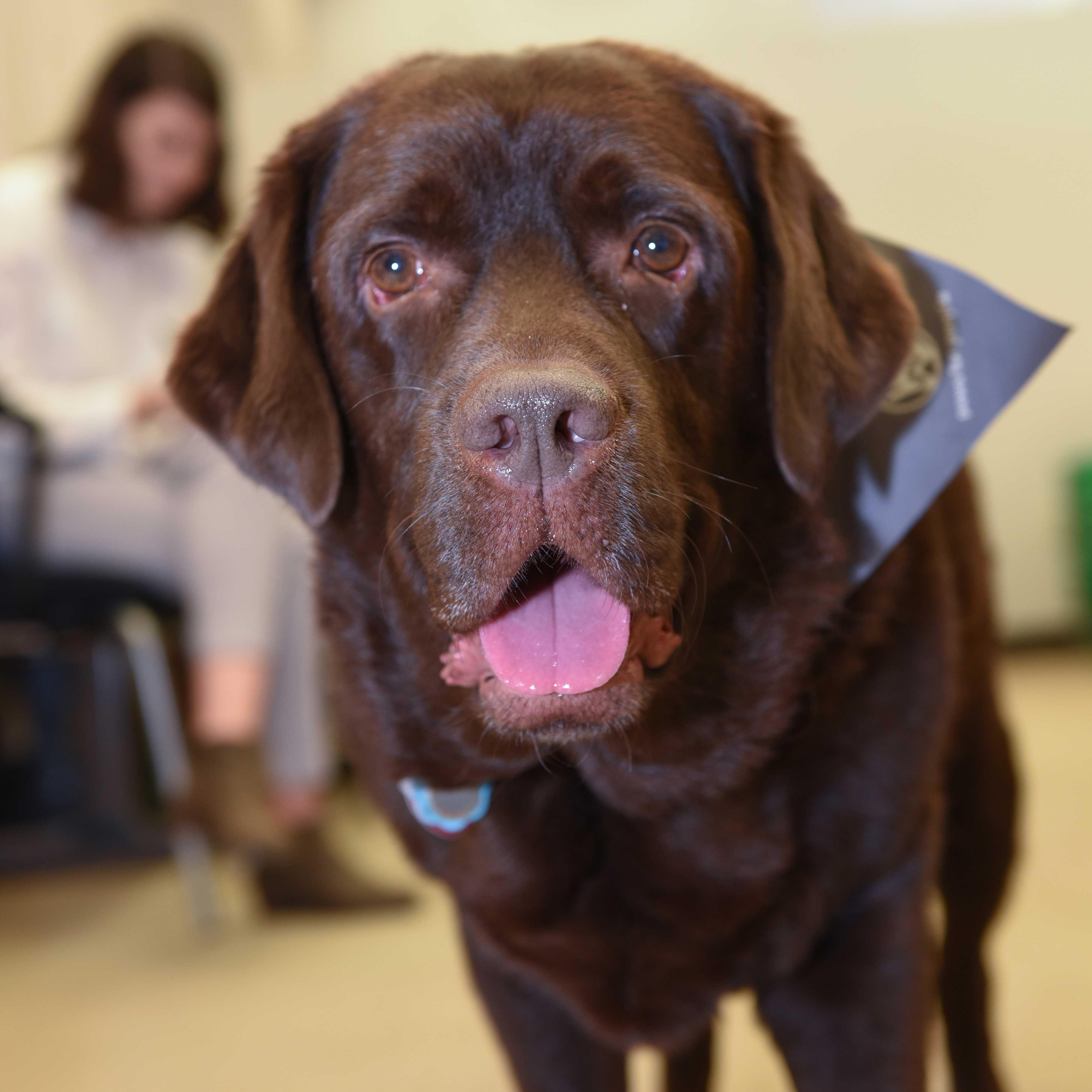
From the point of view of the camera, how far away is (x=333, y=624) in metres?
1.50

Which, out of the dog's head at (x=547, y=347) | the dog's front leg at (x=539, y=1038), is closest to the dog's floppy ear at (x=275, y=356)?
the dog's head at (x=547, y=347)

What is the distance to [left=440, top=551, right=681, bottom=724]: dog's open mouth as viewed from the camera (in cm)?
117

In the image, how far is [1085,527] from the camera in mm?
5840

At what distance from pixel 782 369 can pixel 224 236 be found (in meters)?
2.63

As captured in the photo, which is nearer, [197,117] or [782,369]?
[782,369]

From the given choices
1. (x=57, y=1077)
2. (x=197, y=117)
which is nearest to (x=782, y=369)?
(x=57, y=1077)

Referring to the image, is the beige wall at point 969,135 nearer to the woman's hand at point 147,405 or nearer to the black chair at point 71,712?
the woman's hand at point 147,405

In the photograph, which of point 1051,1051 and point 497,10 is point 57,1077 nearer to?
point 1051,1051

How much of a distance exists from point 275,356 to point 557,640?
0.47m

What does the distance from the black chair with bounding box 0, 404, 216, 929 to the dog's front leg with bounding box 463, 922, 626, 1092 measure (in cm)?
167

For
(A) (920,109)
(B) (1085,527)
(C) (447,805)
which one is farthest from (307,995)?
(A) (920,109)

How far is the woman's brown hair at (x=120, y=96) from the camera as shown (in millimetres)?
3301

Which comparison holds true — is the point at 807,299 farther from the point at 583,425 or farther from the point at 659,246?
the point at 583,425

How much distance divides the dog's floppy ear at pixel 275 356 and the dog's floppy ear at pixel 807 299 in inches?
18.6
